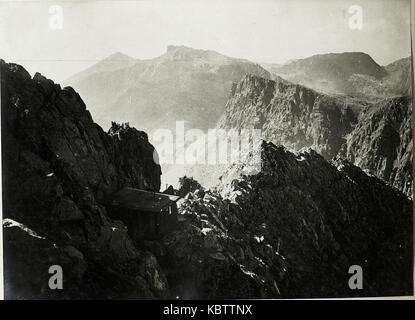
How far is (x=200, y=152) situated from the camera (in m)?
7.88

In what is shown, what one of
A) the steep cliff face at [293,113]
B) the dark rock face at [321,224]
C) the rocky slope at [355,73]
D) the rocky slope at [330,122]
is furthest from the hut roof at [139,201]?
the rocky slope at [355,73]

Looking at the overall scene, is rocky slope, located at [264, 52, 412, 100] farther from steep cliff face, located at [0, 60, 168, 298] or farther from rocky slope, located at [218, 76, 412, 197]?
steep cliff face, located at [0, 60, 168, 298]

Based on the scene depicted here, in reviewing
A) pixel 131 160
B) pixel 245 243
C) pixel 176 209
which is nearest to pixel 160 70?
pixel 131 160

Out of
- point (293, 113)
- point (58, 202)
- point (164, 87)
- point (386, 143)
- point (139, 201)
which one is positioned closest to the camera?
point (58, 202)

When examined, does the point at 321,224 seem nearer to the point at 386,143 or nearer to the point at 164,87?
the point at 386,143

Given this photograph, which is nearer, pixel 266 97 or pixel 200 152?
pixel 200 152

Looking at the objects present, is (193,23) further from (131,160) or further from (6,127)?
(6,127)

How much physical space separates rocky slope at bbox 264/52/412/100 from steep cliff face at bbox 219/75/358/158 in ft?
0.64

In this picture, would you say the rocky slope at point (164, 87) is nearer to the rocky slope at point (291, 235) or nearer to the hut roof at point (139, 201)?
the hut roof at point (139, 201)

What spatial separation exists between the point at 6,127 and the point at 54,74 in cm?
103

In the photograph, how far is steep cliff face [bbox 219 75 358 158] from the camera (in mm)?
8055

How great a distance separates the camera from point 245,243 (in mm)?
7883

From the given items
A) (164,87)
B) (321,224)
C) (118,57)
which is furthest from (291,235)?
(118,57)

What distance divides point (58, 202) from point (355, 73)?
4.76 m
